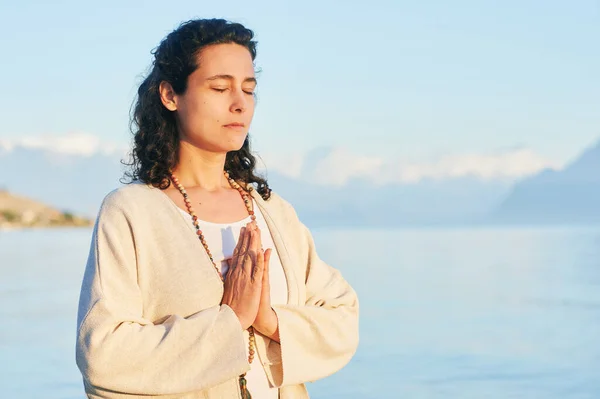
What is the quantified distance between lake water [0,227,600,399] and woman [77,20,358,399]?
2836 millimetres

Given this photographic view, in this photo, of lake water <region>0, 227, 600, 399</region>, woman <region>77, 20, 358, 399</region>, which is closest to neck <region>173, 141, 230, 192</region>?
woman <region>77, 20, 358, 399</region>

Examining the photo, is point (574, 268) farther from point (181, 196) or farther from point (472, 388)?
point (181, 196)

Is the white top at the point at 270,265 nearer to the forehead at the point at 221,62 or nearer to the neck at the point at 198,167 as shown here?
the neck at the point at 198,167

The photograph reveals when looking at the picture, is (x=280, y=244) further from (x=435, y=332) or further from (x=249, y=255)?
(x=435, y=332)

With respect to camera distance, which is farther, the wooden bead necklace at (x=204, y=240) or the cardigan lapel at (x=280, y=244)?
the cardigan lapel at (x=280, y=244)

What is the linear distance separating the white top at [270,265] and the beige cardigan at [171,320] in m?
0.01

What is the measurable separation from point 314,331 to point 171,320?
290mm

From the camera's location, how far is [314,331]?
6.35ft

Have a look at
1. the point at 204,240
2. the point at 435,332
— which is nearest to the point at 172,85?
the point at 204,240

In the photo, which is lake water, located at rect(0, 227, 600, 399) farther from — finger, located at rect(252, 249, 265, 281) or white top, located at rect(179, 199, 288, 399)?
finger, located at rect(252, 249, 265, 281)

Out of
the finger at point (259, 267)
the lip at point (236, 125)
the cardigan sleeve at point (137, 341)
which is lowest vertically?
the cardigan sleeve at point (137, 341)

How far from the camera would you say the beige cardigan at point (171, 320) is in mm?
1762

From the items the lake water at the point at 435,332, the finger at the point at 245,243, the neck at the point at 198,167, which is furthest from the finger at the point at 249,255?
the lake water at the point at 435,332

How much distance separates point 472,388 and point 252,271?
11.1 ft
